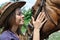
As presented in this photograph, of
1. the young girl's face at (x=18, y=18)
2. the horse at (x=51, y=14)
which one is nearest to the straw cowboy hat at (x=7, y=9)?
the young girl's face at (x=18, y=18)

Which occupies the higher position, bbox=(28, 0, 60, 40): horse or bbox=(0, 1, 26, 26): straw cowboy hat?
bbox=(0, 1, 26, 26): straw cowboy hat

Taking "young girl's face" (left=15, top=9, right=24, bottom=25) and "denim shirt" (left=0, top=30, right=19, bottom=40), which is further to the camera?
"young girl's face" (left=15, top=9, right=24, bottom=25)

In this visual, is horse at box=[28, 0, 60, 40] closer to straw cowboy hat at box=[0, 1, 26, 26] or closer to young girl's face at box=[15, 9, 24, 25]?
young girl's face at box=[15, 9, 24, 25]

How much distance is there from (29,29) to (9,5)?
88 centimetres

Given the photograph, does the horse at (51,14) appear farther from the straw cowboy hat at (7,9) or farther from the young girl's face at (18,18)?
the straw cowboy hat at (7,9)

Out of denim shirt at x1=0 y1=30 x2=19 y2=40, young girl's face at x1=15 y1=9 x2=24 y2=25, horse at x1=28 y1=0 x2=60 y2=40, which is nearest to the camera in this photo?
denim shirt at x1=0 y1=30 x2=19 y2=40

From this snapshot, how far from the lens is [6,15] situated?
2758 millimetres

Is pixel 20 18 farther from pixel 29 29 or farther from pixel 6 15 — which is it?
pixel 29 29

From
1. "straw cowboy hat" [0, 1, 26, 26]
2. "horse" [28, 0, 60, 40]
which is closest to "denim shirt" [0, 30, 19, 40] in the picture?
"straw cowboy hat" [0, 1, 26, 26]

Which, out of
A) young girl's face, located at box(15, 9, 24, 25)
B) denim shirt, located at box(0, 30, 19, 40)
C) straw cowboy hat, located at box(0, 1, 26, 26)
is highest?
straw cowboy hat, located at box(0, 1, 26, 26)

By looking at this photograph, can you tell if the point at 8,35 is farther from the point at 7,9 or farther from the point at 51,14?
the point at 51,14

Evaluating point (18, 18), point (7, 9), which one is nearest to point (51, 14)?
point (18, 18)

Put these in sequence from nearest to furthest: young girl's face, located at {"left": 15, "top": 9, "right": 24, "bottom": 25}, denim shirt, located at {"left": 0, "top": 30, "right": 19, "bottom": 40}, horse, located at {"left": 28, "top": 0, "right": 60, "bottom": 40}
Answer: denim shirt, located at {"left": 0, "top": 30, "right": 19, "bottom": 40}
young girl's face, located at {"left": 15, "top": 9, "right": 24, "bottom": 25}
horse, located at {"left": 28, "top": 0, "right": 60, "bottom": 40}

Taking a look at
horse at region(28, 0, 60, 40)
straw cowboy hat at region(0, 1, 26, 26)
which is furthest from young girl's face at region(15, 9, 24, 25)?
horse at region(28, 0, 60, 40)
